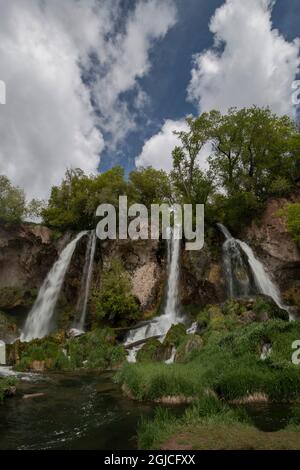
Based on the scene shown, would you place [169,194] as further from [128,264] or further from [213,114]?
[128,264]

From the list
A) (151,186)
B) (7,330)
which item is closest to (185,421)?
(7,330)

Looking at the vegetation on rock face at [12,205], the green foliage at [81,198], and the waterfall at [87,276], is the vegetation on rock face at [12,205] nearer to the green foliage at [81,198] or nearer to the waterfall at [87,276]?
the green foliage at [81,198]

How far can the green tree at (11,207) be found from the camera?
42.0 m

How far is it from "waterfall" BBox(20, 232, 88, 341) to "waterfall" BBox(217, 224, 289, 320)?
54.6 ft

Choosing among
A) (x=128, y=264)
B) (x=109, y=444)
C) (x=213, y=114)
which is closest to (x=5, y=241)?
(x=128, y=264)

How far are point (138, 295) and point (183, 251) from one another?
621 cm

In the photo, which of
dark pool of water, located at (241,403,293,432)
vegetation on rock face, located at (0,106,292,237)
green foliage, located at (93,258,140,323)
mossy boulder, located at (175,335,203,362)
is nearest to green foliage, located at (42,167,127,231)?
vegetation on rock face, located at (0,106,292,237)

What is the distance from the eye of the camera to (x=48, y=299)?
125 ft

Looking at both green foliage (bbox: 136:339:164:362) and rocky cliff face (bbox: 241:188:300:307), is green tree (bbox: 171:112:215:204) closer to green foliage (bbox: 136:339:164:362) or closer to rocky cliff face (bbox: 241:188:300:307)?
rocky cliff face (bbox: 241:188:300:307)

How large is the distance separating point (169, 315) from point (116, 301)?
490 cm

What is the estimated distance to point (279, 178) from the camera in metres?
39.8

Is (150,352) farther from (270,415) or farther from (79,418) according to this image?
(270,415)

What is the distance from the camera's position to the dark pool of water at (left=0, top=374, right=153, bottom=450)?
9.34m
